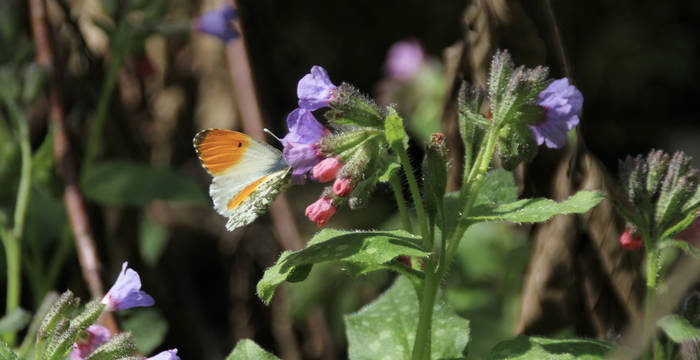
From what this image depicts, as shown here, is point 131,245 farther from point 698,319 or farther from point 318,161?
point 698,319

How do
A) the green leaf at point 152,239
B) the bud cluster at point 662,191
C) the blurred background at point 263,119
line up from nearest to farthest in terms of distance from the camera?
the bud cluster at point 662,191, the blurred background at point 263,119, the green leaf at point 152,239

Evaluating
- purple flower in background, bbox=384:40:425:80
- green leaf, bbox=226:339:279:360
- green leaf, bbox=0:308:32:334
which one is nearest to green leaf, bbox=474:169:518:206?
green leaf, bbox=226:339:279:360

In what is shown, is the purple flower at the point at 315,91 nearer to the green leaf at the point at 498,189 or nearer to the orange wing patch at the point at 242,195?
the orange wing patch at the point at 242,195

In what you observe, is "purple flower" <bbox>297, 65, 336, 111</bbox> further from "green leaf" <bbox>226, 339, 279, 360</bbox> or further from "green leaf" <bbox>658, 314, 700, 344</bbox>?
"green leaf" <bbox>658, 314, 700, 344</bbox>

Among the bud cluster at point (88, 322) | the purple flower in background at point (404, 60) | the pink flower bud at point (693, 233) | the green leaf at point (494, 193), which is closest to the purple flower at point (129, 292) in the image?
the bud cluster at point (88, 322)

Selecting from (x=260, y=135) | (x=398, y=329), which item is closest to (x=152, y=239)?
(x=260, y=135)

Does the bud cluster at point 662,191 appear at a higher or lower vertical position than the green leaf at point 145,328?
higher
